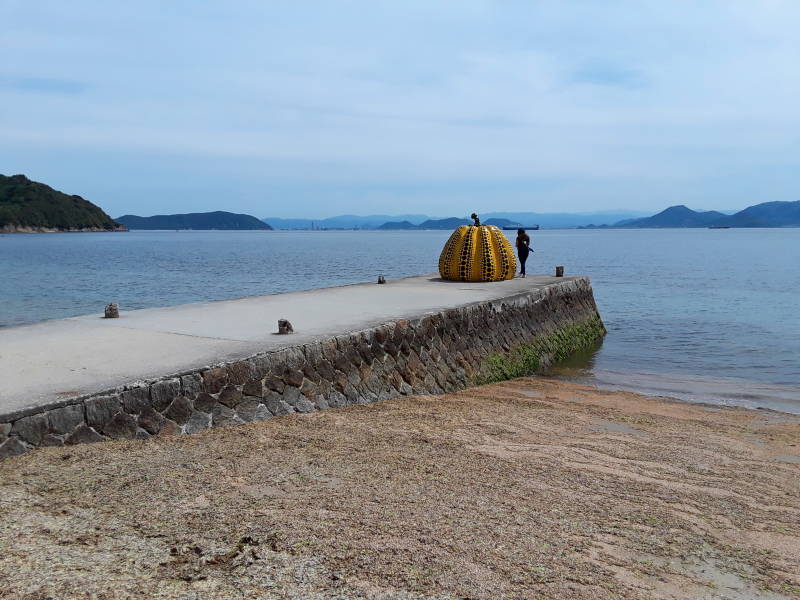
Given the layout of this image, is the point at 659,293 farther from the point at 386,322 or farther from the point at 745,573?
the point at 745,573

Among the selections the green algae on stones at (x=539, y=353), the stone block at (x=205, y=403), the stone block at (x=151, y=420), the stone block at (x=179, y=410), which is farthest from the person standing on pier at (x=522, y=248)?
the stone block at (x=151, y=420)

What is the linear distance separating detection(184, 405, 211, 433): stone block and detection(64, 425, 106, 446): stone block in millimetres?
913

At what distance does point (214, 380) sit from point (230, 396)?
0.27 meters

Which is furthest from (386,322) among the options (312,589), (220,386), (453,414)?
(312,589)

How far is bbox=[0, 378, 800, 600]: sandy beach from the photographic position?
3883mm

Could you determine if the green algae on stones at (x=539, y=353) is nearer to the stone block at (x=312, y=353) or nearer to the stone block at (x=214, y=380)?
the stone block at (x=312, y=353)

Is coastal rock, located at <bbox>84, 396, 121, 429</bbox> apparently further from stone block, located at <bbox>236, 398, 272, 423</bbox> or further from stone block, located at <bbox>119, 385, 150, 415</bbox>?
stone block, located at <bbox>236, 398, 272, 423</bbox>

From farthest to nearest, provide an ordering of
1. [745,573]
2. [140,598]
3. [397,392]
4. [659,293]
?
[659,293], [397,392], [745,573], [140,598]

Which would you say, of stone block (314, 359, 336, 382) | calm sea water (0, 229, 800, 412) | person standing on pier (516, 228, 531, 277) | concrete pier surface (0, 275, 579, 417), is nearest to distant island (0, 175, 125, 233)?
calm sea water (0, 229, 800, 412)

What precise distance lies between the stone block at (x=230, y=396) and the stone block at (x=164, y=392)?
556 millimetres

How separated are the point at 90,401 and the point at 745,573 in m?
5.42

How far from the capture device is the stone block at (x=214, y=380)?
23.6 feet

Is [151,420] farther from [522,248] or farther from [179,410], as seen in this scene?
[522,248]

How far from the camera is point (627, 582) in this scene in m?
4.12
